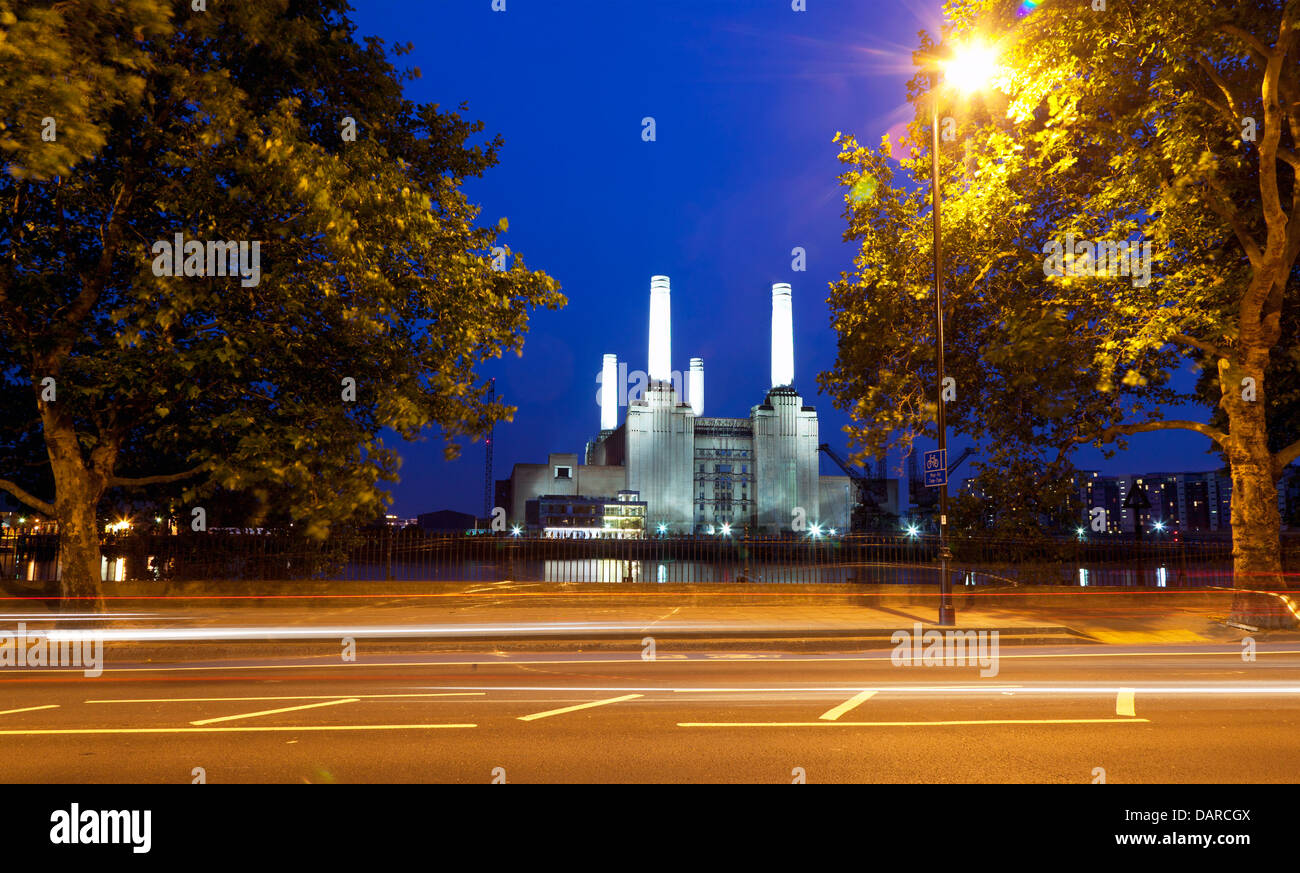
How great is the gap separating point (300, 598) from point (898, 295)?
668 inches

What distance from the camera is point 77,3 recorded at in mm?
10938

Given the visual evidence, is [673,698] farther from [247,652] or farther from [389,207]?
[389,207]

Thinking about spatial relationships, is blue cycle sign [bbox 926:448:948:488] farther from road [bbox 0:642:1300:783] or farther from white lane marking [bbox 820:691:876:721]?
white lane marking [bbox 820:691:876:721]

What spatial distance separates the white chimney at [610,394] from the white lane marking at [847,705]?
165 metres

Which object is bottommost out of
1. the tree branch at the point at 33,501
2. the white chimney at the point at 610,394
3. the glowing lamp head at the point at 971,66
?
the tree branch at the point at 33,501

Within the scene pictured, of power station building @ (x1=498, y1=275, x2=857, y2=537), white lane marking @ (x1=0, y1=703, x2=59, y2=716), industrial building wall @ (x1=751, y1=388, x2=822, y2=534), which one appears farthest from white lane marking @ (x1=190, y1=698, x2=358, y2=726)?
industrial building wall @ (x1=751, y1=388, x2=822, y2=534)

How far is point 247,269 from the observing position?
13.6 m

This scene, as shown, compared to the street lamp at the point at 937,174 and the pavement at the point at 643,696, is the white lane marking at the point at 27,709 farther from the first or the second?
the street lamp at the point at 937,174

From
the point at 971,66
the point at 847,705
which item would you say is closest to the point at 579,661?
the point at 847,705

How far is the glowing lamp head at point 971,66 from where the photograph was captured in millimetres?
14758

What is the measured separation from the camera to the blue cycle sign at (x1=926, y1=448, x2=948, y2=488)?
51.2 feet

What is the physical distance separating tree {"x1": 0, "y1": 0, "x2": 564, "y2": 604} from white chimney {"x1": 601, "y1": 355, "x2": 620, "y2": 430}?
15717cm

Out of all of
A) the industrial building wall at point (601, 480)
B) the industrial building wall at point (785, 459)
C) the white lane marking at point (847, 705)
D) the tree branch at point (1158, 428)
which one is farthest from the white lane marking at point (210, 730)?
the industrial building wall at point (785, 459)
